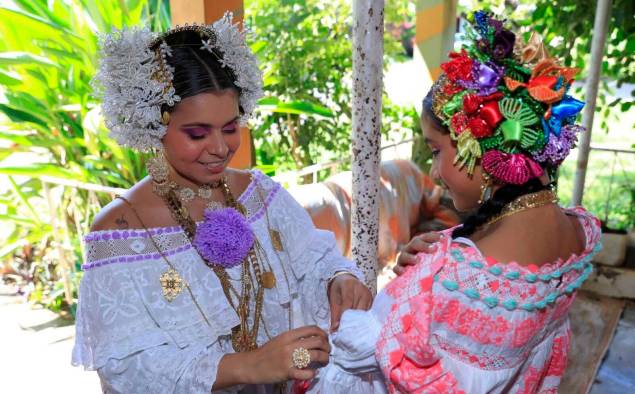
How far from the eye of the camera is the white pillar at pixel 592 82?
14.5 feet

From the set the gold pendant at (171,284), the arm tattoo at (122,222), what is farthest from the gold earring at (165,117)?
the gold pendant at (171,284)

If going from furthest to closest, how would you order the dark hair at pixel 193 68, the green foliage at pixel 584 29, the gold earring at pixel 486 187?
the green foliage at pixel 584 29, the dark hair at pixel 193 68, the gold earring at pixel 486 187

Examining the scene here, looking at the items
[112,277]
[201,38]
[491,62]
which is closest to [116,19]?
[201,38]

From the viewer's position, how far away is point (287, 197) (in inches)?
74.0

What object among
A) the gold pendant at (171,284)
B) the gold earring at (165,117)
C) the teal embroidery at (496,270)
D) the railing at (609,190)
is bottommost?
the railing at (609,190)

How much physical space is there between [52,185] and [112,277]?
337cm

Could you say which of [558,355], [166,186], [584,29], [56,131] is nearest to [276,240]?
[166,186]

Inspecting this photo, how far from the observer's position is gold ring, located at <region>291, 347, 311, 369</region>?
1.31 m

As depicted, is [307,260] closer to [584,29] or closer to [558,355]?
[558,355]

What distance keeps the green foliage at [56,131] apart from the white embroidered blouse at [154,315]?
2697mm

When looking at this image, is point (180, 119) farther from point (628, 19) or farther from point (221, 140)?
point (628, 19)

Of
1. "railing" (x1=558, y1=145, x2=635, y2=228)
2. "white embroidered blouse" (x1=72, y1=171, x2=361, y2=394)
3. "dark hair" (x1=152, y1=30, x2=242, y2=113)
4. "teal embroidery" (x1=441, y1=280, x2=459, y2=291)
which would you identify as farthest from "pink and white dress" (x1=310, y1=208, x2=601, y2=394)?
"railing" (x1=558, y1=145, x2=635, y2=228)

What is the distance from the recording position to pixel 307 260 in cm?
181

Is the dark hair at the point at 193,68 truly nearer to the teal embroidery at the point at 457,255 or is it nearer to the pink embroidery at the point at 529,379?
the teal embroidery at the point at 457,255
